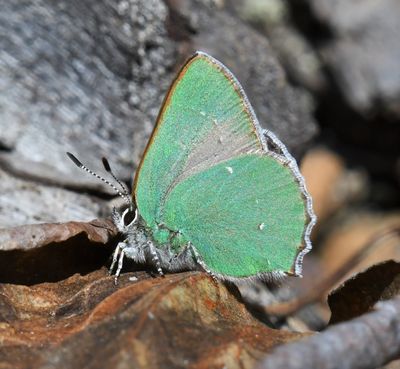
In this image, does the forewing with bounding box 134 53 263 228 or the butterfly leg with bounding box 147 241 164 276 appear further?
the forewing with bounding box 134 53 263 228

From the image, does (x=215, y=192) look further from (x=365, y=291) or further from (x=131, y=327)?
(x=131, y=327)

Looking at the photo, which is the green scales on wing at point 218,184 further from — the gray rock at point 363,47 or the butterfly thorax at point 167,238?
the gray rock at point 363,47

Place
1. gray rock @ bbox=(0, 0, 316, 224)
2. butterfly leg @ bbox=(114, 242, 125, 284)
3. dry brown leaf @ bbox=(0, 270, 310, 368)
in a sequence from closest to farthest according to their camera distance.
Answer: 1. dry brown leaf @ bbox=(0, 270, 310, 368)
2. butterfly leg @ bbox=(114, 242, 125, 284)
3. gray rock @ bbox=(0, 0, 316, 224)

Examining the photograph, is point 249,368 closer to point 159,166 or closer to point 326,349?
point 326,349

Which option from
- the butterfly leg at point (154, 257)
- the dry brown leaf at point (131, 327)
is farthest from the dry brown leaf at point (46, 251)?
the butterfly leg at point (154, 257)

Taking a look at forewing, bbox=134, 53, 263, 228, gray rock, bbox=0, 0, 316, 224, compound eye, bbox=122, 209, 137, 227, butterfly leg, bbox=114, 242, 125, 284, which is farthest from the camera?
gray rock, bbox=0, 0, 316, 224

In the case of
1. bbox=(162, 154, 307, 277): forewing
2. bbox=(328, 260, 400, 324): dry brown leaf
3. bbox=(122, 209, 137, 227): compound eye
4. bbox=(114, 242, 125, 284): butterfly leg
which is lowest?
bbox=(122, 209, 137, 227): compound eye

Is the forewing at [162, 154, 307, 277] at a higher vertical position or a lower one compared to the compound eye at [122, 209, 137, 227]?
higher

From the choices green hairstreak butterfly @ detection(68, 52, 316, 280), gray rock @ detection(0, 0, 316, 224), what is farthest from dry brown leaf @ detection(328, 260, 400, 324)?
gray rock @ detection(0, 0, 316, 224)

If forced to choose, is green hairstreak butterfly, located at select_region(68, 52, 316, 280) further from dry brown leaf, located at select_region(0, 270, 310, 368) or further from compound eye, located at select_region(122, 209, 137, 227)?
dry brown leaf, located at select_region(0, 270, 310, 368)
